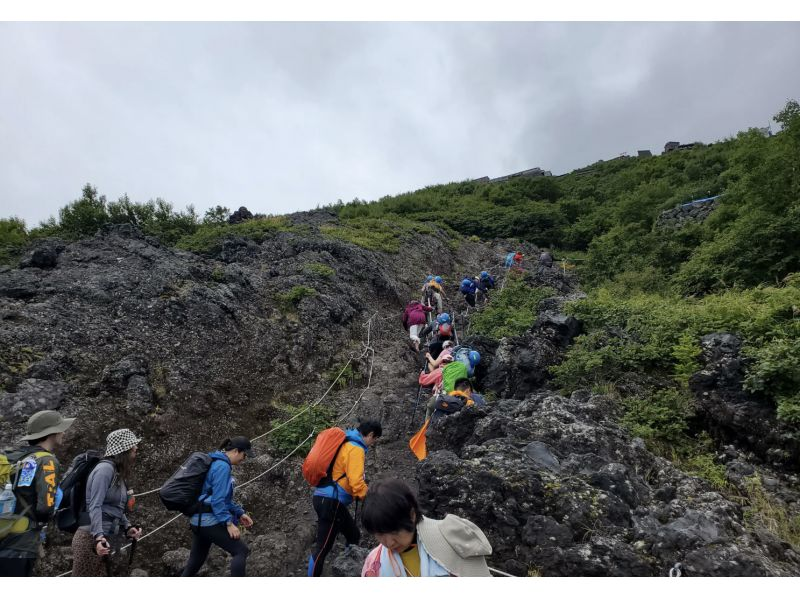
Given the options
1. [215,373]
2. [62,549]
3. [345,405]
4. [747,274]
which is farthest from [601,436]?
[747,274]

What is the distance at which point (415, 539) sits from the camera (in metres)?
2.67

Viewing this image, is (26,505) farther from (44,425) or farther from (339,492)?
(339,492)

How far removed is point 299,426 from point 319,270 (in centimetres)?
842

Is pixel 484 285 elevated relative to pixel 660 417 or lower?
elevated

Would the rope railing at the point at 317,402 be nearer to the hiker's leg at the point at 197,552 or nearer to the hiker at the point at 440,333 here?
the hiker's leg at the point at 197,552

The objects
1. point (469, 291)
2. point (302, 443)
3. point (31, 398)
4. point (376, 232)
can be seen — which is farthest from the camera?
point (376, 232)

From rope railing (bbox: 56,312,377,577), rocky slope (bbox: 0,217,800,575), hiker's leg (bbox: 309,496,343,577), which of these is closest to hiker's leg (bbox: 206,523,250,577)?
hiker's leg (bbox: 309,496,343,577)

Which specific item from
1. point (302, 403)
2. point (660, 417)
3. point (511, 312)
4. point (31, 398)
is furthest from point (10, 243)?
point (660, 417)

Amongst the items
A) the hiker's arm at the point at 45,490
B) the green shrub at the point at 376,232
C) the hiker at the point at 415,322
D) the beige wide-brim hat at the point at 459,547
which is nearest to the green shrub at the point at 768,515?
the beige wide-brim hat at the point at 459,547

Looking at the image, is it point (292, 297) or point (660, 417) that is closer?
point (660, 417)

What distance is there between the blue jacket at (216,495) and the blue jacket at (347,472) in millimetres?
933

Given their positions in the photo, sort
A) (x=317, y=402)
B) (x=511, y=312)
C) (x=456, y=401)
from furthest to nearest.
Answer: (x=511, y=312) < (x=317, y=402) < (x=456, y=401)

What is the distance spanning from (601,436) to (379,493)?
15.3 feet

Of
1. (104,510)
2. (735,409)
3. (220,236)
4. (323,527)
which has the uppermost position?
(220,236)
